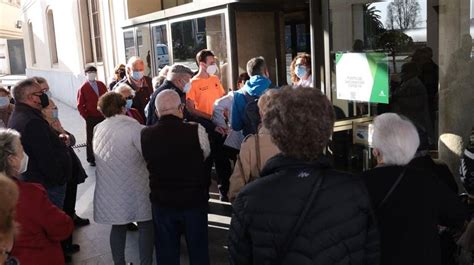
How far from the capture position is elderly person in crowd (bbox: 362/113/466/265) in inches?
88.4

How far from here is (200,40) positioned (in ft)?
23.2

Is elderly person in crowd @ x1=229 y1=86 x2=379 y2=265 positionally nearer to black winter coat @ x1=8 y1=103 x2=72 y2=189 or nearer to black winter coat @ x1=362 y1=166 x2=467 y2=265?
A: black winter coat @ x1=362 y1=166 x2=467 y2=265

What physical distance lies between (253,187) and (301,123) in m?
0.32

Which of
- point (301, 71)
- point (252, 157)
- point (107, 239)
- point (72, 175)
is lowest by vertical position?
point (107, 239)

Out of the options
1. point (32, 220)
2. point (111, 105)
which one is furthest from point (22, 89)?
point (32, 220)

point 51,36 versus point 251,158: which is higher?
point 51,36

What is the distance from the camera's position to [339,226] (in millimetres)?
1905

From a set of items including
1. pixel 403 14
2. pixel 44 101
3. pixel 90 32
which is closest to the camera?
pixel 44 101

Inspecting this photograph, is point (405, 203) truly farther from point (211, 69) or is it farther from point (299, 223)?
point (211, 69)

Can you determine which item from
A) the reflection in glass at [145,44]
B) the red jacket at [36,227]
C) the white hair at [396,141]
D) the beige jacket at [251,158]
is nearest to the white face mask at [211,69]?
the beige jacket at [251,158]

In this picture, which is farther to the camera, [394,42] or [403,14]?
[394,42]

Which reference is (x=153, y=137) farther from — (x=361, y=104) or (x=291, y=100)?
(x=361, y=104)

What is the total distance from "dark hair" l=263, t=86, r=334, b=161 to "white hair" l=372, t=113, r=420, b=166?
442 millimetres

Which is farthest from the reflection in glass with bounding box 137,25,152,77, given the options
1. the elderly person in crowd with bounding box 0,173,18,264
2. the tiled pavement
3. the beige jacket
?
the elderly person in crowd with bounding box 0,173,18,264
